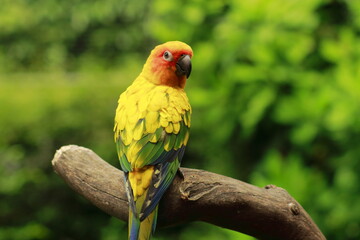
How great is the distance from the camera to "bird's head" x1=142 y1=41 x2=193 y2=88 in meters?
1.97

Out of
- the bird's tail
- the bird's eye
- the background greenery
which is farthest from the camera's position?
the background greenery

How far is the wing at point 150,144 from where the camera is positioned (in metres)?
1.92

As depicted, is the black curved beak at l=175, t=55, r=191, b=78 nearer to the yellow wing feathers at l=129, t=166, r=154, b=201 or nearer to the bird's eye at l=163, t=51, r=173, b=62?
the bird's eye at l=163, t=51, r=173, b=62

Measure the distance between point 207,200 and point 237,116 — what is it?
2154 mm

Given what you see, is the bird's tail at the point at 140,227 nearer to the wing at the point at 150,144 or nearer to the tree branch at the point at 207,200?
the wing at the point at 150,144

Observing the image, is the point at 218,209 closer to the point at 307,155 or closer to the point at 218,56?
the point at 218,56

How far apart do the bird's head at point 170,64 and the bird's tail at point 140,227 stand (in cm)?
46

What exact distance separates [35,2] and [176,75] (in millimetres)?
6743

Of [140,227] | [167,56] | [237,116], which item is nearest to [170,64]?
[167,56]

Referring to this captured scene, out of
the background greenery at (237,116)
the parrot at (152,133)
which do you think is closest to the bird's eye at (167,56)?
the parrot at (152,133)

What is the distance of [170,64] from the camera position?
2012mm

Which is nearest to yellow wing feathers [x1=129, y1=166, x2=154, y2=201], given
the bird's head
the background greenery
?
the bird's head

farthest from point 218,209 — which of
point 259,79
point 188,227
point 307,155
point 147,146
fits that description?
point 188,227

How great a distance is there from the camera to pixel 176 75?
6.79 ft
